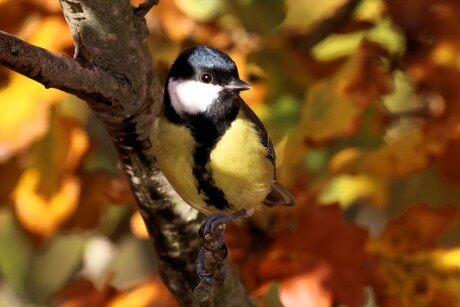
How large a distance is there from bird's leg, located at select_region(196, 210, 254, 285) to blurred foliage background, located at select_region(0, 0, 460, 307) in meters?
0.24

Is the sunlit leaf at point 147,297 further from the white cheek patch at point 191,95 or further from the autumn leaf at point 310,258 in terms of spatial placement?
the white cheek patch at point 191,95

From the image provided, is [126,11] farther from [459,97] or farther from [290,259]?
[459,97]

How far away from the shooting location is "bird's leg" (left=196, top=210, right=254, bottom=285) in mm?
769

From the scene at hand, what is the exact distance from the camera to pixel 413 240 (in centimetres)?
113

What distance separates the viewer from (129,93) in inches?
30.8

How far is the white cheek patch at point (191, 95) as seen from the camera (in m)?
0.77

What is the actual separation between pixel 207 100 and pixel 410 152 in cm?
38

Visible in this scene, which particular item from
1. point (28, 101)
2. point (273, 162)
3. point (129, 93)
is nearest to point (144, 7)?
point (129, 93)

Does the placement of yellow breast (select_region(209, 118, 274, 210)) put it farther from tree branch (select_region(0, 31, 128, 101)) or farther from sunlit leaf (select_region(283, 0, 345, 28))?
sunlit leaf (select_region(283, 0, 345, 28))

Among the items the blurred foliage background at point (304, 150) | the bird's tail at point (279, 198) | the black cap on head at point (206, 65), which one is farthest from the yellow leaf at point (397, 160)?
the black cap on head at point (206, 65)

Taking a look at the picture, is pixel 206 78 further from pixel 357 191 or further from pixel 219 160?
pixel 357 191

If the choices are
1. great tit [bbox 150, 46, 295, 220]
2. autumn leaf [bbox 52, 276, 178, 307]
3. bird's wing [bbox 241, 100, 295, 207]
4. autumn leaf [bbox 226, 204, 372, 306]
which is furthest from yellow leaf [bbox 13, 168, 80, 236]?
great tit [bbox 150, 46, 295, 220]

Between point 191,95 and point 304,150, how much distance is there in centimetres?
37

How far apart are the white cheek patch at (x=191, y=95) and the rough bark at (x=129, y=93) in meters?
0.04
